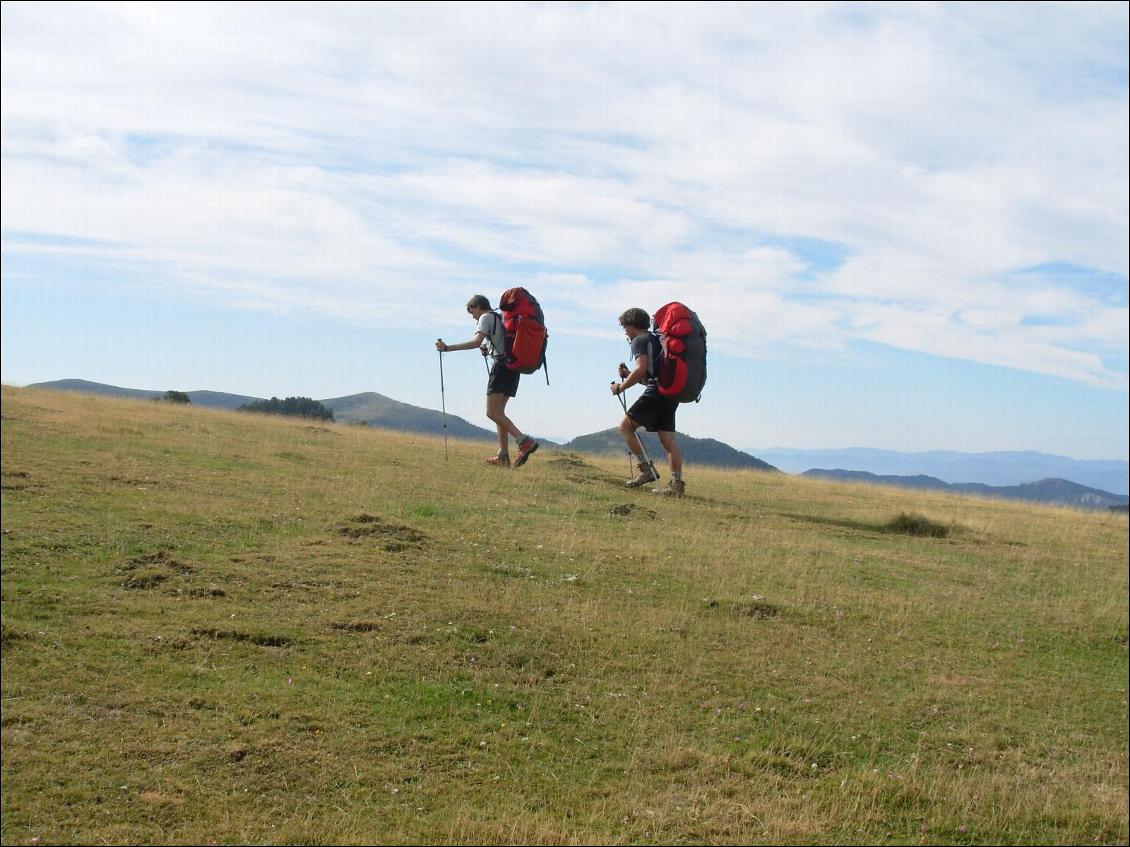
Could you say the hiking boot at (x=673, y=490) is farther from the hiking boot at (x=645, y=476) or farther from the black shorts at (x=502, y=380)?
the black shorts at (x=502, y=380)

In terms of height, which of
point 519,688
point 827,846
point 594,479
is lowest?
point 827,846

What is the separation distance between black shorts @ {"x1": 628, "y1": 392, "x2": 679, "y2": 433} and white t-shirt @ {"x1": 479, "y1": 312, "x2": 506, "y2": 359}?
8.59ft

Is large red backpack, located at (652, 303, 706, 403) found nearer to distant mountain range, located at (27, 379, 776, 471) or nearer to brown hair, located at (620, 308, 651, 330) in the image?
brown hair, located at (620, 308, 651, 330)

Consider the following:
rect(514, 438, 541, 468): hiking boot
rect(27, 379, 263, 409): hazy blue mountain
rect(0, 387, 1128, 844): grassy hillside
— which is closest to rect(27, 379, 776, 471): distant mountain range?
rect(27, 379, 263, 409): hazy blue mountain

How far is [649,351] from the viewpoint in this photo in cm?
1777

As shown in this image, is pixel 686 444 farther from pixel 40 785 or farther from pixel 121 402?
pixel 40 785

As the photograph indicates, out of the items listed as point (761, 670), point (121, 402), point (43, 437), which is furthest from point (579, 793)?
point (121, 402)

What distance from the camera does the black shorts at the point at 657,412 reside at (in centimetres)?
1792

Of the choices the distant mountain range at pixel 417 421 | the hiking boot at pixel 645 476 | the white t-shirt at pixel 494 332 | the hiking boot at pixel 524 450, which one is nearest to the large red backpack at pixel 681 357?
the hiking boot at pixel 645 476

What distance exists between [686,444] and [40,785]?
48.5m

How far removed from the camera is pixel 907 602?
12.1 metres

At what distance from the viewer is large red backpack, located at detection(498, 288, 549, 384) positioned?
18578mm

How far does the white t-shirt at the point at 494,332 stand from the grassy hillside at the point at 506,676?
4.08 meters

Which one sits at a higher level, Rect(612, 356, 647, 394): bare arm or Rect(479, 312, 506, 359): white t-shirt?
Rect(479, 312, 506, 359): white t-shirt
